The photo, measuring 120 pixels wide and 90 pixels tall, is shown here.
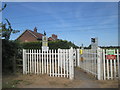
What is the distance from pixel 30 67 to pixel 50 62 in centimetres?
129

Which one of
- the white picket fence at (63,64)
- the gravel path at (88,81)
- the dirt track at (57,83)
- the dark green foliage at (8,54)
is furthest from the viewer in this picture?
the dark green foliage at (8,54)

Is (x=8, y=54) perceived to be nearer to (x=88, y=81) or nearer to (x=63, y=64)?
(x=63, y=64)

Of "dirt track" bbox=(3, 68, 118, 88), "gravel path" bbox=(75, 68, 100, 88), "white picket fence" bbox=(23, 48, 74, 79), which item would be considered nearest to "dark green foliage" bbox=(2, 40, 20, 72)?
"white picket fence" bbox=(23, 48, 74, 79)

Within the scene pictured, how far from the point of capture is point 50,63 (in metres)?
7.26

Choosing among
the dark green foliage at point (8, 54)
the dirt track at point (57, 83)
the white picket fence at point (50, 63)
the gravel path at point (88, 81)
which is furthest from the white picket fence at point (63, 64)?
the dark green foliage at point (8, 54)

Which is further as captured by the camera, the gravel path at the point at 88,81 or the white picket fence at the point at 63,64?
the white picket fence at the point at 63,64

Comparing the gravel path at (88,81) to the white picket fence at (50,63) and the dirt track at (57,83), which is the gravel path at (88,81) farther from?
the white picket fence at (50,63)

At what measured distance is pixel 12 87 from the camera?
17.0ft

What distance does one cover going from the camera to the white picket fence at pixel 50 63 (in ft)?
23.1

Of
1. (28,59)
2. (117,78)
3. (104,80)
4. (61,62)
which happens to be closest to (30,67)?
(28,59)

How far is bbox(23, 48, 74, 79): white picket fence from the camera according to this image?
704 cm

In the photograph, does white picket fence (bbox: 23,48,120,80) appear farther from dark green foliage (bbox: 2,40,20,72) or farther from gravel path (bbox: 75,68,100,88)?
dark green foliage (bbox: 2,40,20,72)

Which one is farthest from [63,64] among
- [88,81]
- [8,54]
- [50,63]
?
[8,54]

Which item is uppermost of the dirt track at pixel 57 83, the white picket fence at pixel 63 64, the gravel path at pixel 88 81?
the white picket fence at pixel 63 64
